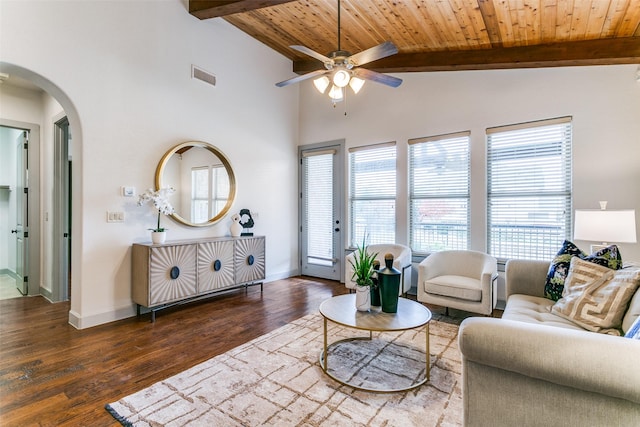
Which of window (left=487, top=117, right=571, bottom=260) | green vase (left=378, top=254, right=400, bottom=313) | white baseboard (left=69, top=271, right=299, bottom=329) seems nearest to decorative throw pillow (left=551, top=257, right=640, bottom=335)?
green vase (left=378, top=254, right=400, bottom=313)

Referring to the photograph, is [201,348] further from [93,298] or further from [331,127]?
[331,127]

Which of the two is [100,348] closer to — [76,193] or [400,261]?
[76,193]

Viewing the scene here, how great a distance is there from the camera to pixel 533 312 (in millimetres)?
2314

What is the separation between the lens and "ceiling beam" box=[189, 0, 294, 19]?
3.41m

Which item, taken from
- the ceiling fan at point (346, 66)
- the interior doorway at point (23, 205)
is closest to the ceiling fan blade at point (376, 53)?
the ceiling fan at point (346, 66)

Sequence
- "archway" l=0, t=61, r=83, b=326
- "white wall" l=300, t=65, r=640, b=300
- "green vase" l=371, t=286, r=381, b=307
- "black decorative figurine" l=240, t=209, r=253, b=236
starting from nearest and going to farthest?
"green vase" l=371, t=286, r=381, b=307 → "archway" l=0, t=61, r=83, b=326 → "white wall" l=300, t=65, r=640, b=300 → "black decorative figurine" l=240, t=209, r=253, b=236

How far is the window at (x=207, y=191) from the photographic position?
418cm

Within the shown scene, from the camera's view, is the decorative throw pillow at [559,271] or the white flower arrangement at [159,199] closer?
the decorative throw pillow at [559,271]

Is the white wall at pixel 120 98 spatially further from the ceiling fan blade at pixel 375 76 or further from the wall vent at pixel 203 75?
the ceiling fan blade at pixel 375 76

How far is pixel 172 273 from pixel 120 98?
6.54 ft

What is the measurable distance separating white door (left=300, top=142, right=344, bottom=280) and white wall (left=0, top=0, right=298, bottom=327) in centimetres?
133

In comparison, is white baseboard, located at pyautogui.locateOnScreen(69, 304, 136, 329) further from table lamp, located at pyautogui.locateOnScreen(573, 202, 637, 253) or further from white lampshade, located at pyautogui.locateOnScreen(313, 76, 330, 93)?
table lamp, located at pyautogui.locateOnScreen(573, 202, 637, 253)

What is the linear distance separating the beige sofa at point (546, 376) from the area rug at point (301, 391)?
0.53m

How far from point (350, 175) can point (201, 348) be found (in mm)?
3468
